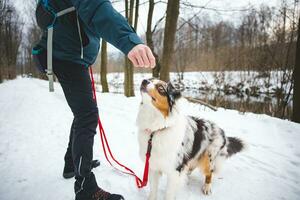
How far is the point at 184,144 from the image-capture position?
94.3 inches

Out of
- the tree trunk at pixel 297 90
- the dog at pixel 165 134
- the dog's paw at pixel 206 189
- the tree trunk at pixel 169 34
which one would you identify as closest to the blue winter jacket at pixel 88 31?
the dog at pixel 165 134

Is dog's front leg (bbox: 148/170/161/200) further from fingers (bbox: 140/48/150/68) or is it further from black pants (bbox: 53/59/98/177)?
fingers (bbox: 140/48/150/68)

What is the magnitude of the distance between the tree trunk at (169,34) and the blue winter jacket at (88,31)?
4.87 meters

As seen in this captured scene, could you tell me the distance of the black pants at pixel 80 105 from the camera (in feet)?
6.56

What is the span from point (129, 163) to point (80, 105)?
161 centimetres

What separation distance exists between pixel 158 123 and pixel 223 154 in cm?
120

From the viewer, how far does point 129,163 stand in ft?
10.8

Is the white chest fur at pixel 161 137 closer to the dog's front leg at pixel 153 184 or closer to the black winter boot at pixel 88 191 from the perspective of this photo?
the dog's front leg at pixel 153 184

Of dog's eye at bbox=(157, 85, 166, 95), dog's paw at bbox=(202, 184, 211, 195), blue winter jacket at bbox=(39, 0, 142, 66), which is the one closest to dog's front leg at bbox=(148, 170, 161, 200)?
dog's paw at bbox=(202, 184, 211, 195)

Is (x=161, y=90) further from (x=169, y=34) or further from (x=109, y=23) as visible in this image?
(x=169, y=34)

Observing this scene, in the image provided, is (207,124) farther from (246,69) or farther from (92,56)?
(246,69)

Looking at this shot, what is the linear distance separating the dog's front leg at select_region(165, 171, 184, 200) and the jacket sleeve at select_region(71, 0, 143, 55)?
1458 millimetres

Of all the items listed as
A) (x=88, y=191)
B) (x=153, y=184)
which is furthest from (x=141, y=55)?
(x=153, y=184)

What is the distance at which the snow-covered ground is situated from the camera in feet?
8.39
